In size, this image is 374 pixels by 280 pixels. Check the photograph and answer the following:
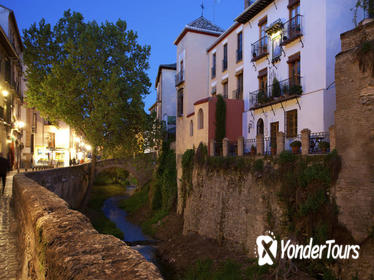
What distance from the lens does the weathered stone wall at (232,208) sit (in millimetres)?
13492

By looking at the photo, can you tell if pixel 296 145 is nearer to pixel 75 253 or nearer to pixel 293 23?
pixel 293 23

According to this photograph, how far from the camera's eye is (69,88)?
78.1 ft

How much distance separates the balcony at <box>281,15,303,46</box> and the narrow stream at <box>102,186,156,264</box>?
1443 centimetres

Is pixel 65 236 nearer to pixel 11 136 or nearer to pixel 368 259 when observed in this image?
pixel 368 259

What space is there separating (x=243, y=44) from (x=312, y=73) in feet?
24.9

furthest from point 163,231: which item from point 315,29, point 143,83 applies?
point 315,29

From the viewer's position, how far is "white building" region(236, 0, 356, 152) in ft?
48.3

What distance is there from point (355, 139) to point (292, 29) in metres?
8.84

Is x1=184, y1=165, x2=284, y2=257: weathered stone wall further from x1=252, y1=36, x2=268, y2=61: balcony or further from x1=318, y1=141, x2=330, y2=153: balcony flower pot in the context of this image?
x1=252, y1=36, x2=268, y2=61: balcony

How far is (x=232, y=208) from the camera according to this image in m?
16.4

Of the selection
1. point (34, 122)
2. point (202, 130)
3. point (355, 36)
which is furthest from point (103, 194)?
point (355, 36)

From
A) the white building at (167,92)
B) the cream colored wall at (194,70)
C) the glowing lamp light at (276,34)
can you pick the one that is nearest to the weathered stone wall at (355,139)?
the glowing lamp light at (276,34)

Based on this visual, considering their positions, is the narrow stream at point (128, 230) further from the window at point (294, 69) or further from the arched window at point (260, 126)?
the window at point (294, 69)

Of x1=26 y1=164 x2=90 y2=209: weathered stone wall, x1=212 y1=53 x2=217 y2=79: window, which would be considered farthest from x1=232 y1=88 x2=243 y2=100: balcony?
x1=26 y1=164 x2=90 y2=209: weathered stone wall
